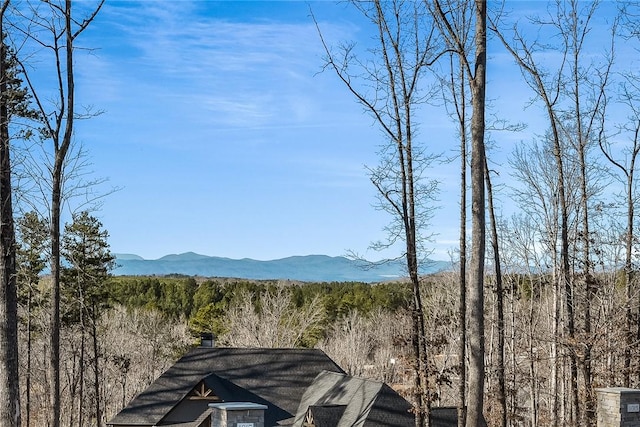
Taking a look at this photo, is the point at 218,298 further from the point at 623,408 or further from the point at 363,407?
the point at 623,408

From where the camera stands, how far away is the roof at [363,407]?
52.7ft

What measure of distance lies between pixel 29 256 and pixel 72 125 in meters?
17.4

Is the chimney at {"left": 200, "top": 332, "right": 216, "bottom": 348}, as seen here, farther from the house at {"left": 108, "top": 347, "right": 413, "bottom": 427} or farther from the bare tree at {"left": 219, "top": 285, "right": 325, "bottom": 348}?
the bare tree at {"left": 219, "top": 285, "right": 325, "bottom": 348}

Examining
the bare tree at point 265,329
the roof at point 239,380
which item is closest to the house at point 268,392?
the roof at point 239,380

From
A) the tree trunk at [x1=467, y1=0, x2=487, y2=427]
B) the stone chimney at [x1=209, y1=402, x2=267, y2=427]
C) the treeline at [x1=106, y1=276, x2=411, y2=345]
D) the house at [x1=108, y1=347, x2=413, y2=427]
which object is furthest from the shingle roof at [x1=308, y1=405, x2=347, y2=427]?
the treeline at [x1=106, y1=276, x2=411, y2=345]

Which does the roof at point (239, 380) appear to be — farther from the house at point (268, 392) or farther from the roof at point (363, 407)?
the roof at point (363, 407)

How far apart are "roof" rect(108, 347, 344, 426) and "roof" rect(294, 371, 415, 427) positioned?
2.05 metres

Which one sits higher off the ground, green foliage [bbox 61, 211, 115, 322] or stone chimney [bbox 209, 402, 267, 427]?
green foliage [bbox 61, 211, 115, 322]

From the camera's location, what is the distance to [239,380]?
826 inches

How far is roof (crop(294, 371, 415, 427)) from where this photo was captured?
52.7 feet

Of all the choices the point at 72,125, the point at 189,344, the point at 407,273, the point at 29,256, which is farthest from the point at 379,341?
the point at 72,125

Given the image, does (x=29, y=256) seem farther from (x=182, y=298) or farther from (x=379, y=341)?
(x=182, y=298)

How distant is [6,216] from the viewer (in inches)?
404

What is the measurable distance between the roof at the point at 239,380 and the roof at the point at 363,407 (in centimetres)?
205
